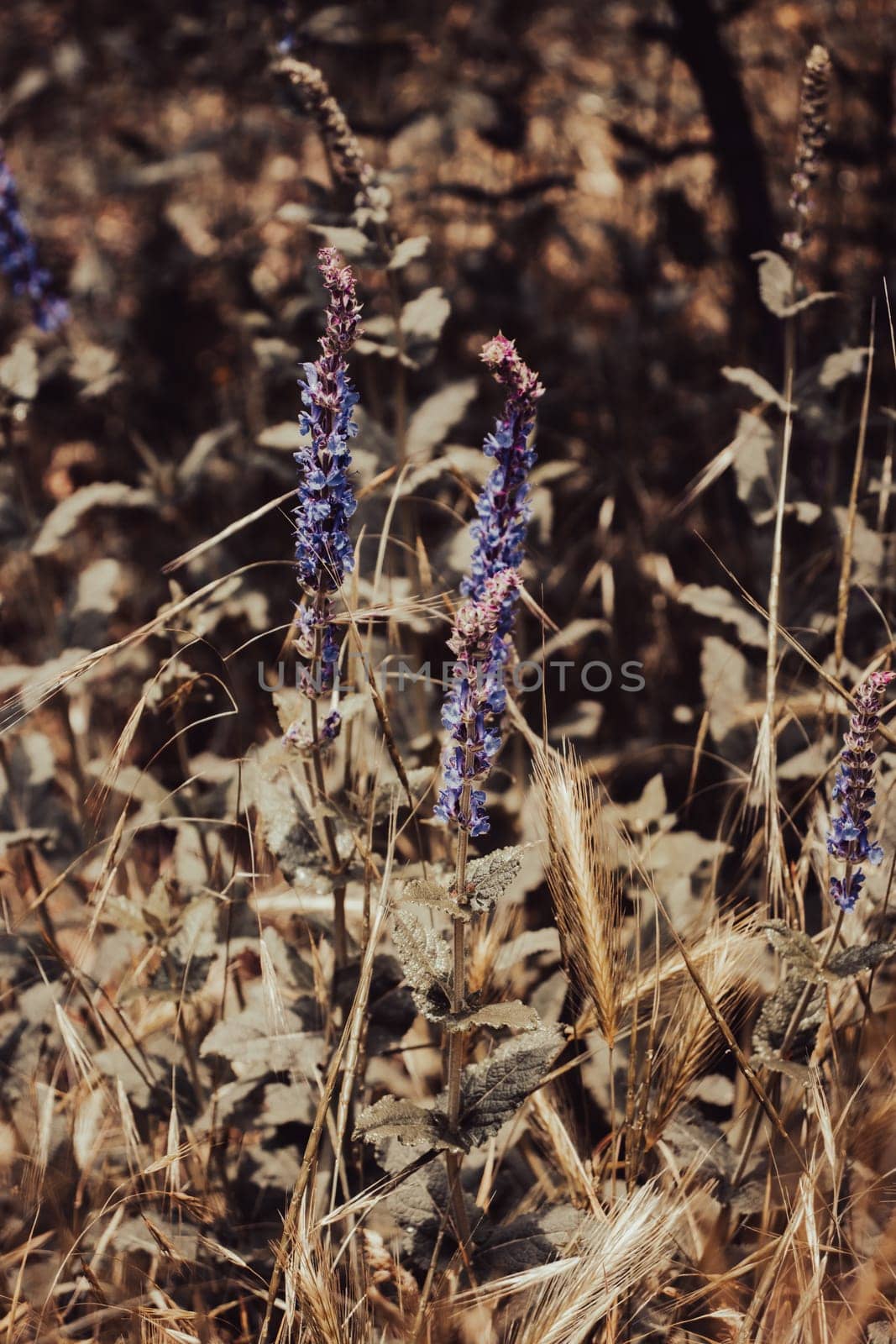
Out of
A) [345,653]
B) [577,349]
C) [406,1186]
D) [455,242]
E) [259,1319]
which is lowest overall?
[259,1319]

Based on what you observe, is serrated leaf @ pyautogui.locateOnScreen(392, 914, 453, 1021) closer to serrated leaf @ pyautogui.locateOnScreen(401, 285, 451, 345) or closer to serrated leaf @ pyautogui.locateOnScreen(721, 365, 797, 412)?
serrated leaf @ pyautogui.locateOnScreen(721, 365, 797, 412)

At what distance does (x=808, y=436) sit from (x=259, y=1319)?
2882 mm

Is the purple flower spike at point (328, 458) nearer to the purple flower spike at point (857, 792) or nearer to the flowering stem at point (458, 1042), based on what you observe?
the flowering stem at point (458, 1042)

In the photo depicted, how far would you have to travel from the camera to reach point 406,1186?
2.13 meters

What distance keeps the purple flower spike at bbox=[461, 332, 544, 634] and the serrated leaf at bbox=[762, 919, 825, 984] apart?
0.72m

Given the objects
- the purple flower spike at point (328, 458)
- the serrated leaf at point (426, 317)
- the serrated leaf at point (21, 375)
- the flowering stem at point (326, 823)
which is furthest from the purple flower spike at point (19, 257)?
the flowering stem at point (326, 823)

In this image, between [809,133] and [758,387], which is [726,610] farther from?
[809,133]

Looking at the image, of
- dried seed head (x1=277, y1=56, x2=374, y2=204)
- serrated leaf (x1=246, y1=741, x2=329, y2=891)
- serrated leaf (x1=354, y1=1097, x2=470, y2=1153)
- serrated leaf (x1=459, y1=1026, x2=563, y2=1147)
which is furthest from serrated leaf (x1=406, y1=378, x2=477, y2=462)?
serrated leaf (x1=354, y1=1097, x2=470, y2=1153)

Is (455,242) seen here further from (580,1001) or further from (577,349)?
(580,1001)

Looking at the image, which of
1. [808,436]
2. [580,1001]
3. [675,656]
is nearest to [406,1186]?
[580,1001]

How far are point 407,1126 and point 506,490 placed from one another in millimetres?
1086

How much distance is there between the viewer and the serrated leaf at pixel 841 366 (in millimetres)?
2852

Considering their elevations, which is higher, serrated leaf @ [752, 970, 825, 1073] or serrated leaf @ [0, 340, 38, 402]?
serrated leaf @ [0, 340, 38, 402]

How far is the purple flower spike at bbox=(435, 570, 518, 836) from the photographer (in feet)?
5.36
